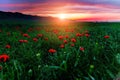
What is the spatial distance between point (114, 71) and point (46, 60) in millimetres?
1314

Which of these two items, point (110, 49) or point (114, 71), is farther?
point (110, 49)

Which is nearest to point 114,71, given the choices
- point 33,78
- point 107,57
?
point 107,57

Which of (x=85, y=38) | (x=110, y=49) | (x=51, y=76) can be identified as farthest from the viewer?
(x=85, y=38)

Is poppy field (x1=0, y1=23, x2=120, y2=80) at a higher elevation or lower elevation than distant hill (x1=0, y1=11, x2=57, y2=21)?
higher

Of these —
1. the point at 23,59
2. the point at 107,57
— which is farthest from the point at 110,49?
the point at 23,59

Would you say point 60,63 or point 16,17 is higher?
point 60,63

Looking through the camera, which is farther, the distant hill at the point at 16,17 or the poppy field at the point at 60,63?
the distant hill at the point at 16,17

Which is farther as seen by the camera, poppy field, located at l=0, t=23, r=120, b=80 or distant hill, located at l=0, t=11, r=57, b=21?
distant hill, located at l=0, t=11, r=57, b=21

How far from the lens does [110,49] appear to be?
6.52m

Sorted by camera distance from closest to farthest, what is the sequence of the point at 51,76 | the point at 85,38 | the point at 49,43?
the point at 51,76, the point at 49,43, the point at 85,38

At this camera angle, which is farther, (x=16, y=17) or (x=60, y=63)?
(x=16, y=17)

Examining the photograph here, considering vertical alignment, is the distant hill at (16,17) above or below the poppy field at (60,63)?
below

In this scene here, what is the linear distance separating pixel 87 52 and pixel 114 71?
26.6 inches

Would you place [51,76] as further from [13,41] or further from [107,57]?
[13,41]
